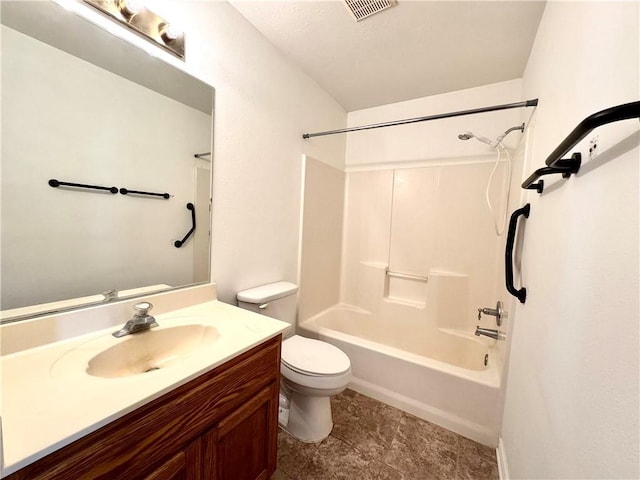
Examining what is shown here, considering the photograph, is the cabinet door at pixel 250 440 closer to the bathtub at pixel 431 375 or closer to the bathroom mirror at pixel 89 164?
the bathroom mirror at pixel 89 164

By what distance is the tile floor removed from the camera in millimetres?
1271

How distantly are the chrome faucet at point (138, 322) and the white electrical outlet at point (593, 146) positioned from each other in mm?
1479

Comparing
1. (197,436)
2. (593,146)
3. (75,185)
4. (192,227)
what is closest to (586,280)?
(593,146)

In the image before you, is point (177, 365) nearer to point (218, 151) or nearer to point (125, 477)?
point (125, 477)

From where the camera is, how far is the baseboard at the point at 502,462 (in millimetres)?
1202

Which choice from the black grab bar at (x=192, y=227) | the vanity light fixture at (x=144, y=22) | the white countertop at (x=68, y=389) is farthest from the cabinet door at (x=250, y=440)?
the vanity light fixture at (x=144, y=22)

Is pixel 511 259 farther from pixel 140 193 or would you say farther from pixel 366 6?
pixel 140 193

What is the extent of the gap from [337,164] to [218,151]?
1382 mm

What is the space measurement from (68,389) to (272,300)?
1.02 m

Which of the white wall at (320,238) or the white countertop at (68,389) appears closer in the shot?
the white countertop at (68,389)

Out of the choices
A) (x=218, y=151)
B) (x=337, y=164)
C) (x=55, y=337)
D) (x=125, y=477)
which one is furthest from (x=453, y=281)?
(x=55, y=337)

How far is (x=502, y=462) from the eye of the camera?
129 cm

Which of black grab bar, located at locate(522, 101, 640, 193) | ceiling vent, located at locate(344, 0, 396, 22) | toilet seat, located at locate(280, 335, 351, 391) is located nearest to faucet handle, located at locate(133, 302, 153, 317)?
toilet seat, located at locate(280, 335, 351, 391)

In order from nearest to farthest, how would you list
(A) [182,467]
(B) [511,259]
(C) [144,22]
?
(A) [182,467] → (C) [144,22] → (B) [511,259]
